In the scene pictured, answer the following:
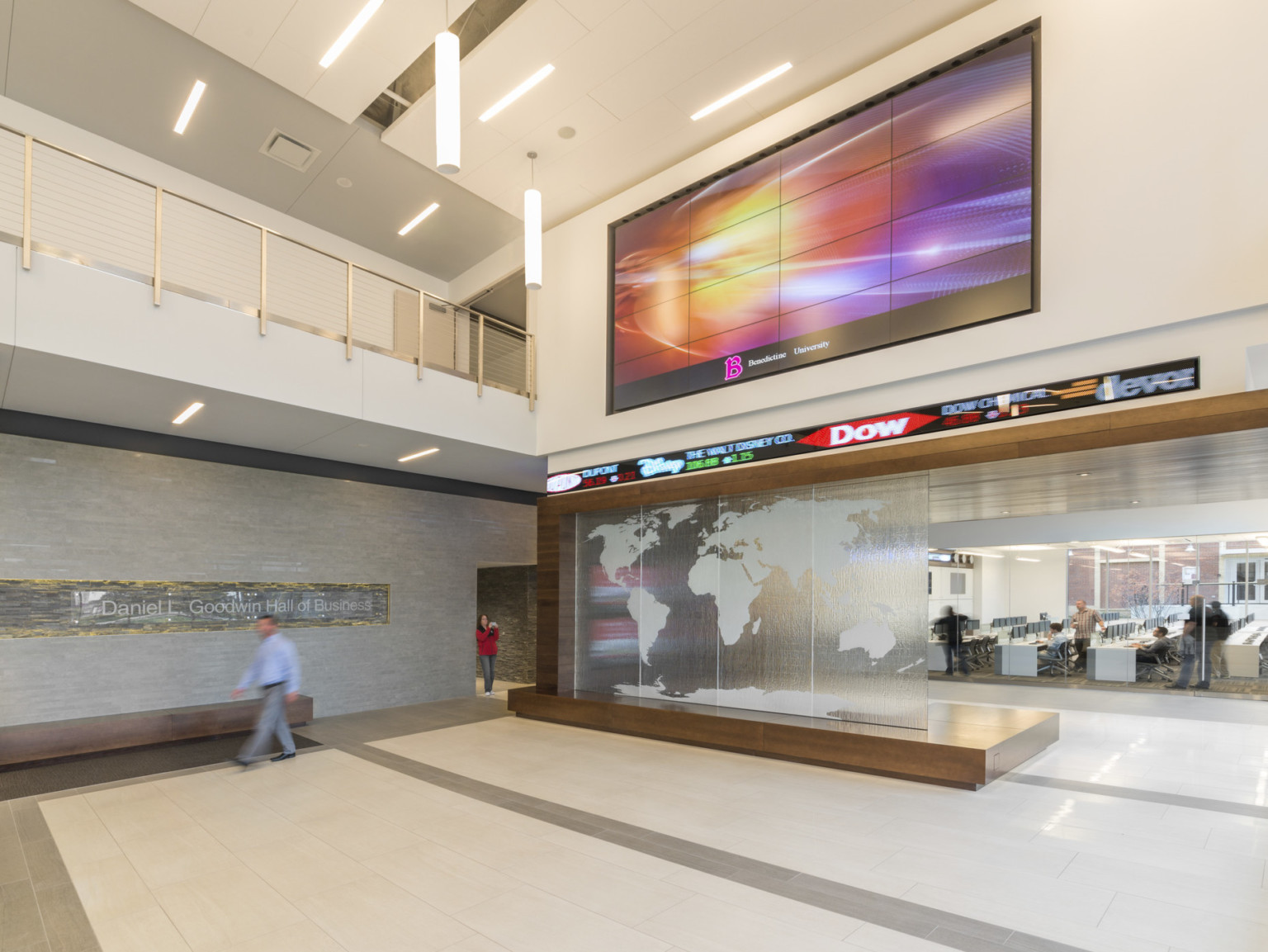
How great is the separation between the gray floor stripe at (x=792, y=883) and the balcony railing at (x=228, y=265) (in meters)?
5.99

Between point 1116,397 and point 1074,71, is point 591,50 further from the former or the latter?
point 1116,397

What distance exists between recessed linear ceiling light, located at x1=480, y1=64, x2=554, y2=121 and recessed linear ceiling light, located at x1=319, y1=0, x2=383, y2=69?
1.69 m

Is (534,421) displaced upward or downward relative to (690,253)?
downward

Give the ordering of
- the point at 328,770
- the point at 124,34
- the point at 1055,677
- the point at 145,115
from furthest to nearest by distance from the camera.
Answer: the point at 1055,677, the point at 145,115, the point at 124,34, the point at 328,770

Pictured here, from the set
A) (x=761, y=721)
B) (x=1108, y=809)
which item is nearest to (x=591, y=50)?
(x=761, y=721)

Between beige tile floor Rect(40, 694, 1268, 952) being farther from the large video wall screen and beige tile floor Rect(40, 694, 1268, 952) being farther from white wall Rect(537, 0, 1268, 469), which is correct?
the large video wall screen

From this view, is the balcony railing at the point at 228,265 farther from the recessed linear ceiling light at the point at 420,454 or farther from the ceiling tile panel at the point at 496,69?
the ceiling tile panel at the point at 496,69

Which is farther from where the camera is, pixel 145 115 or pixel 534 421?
pixel 534 421

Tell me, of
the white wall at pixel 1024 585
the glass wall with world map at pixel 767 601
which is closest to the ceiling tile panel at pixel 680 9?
the glass wall with world map at pixel 767 601

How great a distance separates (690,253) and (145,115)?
303 inches

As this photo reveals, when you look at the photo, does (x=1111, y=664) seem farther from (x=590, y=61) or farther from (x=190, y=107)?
(x=190, y=107)

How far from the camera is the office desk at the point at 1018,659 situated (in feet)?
50.6

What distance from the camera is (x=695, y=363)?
31.3 feet

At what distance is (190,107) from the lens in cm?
942
